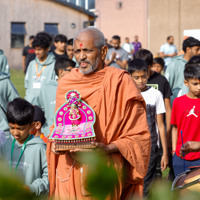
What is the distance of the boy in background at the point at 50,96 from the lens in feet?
19.1

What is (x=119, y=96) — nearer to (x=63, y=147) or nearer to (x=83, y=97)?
(x=83, y=97)

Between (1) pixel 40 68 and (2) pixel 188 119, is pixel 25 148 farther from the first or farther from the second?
(1) pixel 40 68

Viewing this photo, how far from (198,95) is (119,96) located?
176 cm

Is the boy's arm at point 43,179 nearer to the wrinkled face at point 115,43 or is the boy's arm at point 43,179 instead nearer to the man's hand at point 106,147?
the man's hand at point 106,147

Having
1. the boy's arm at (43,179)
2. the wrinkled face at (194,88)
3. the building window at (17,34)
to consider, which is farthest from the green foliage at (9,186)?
the building window at (17,34)

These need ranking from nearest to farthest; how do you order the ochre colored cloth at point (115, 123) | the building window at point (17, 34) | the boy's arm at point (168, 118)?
the ochre colored cloth at point (115, 123) < the boy's arm at point (168, 118) < the building window at point (17, 34)

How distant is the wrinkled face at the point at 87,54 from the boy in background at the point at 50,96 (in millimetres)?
2557

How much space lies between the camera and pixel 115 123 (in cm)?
306

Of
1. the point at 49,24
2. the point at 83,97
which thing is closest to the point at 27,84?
the point at 83,97

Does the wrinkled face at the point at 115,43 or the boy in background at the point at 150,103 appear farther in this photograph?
the wrinkled face at the point at 115,43

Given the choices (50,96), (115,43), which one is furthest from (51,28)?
(50,96)

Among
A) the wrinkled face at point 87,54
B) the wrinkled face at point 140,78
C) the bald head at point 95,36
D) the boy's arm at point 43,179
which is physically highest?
the bald head at point 95,36

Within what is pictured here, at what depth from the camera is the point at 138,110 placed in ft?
10.4

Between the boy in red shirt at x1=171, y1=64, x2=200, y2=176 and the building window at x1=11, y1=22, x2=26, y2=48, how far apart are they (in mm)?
25125
